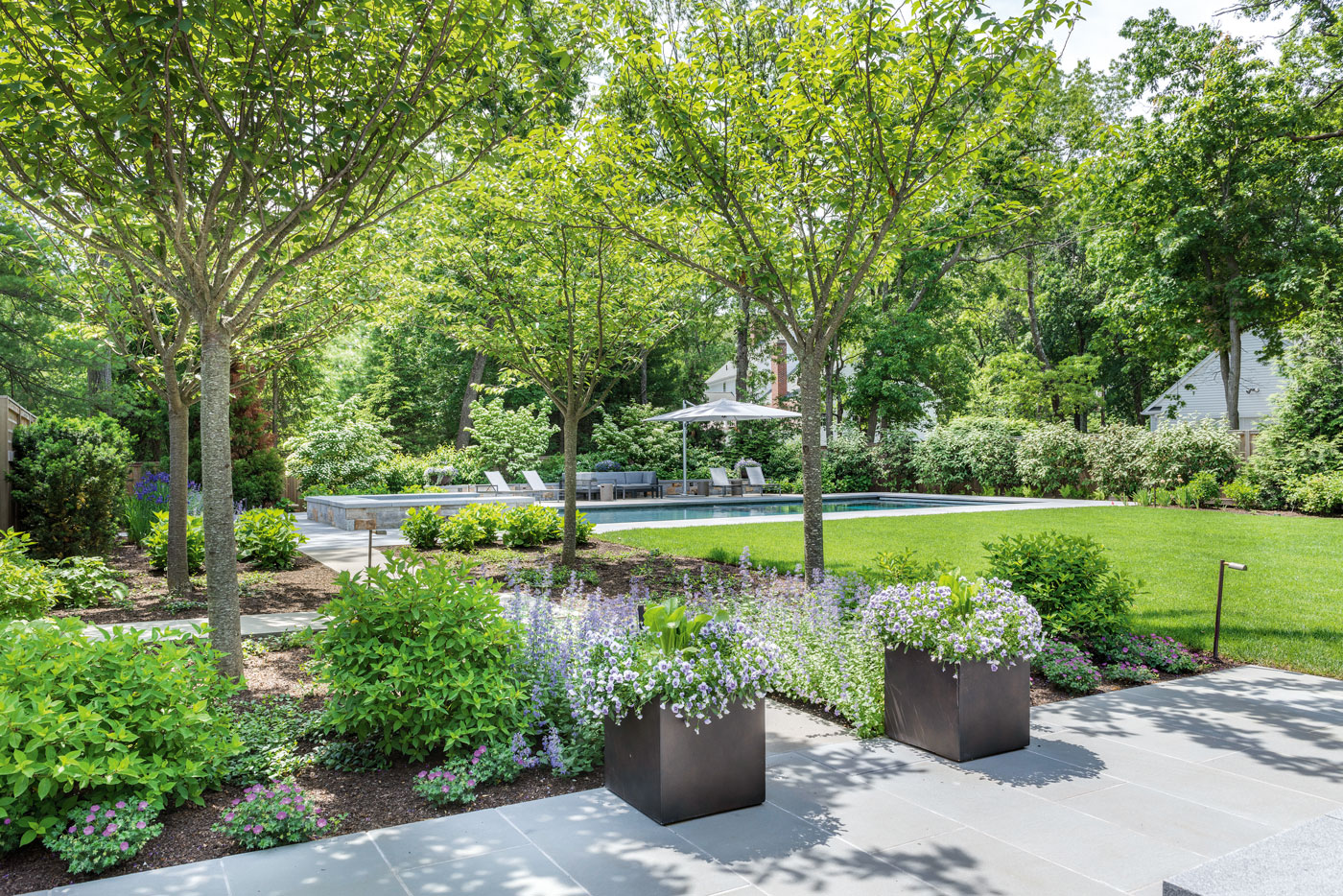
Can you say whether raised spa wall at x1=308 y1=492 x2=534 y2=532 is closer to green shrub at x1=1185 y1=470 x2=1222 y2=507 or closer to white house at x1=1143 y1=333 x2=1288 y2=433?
green shrub at x1=1185 y1=470 x2=1222 y2=507

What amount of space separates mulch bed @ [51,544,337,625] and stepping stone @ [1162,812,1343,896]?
623 cm

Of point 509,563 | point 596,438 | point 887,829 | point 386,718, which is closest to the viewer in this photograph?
point 887,829

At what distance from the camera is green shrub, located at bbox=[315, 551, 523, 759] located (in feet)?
11.4

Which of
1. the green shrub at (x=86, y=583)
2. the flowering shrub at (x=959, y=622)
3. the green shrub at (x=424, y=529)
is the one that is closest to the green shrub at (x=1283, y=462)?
the flowering shrub at (x=959, y=622)

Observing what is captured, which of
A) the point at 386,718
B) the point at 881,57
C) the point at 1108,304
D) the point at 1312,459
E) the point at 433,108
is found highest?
the point at 1108,304

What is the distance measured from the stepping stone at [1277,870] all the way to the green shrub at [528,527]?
941 cm

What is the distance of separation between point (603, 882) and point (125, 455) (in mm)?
9243

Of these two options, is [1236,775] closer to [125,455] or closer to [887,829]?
[887,829]

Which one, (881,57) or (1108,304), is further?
(1108,304)

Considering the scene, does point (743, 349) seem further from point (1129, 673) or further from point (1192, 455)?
point (1129, 673)

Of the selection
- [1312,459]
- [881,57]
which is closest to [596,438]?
[1312,459]

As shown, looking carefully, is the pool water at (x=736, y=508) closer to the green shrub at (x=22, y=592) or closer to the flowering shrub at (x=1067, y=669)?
the green shrub at (x=22, y=592)

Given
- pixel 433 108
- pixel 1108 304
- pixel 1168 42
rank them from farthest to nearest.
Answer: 1. pixel 1108 304
2. pixel 1168 42
3. pixel 433 108

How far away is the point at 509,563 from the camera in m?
9.14
